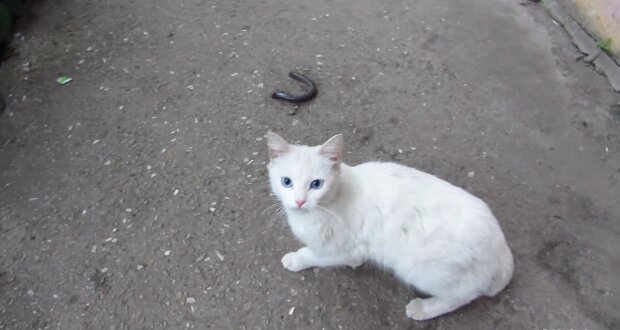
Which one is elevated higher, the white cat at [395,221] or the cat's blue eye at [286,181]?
the cat's blue eye at [286,181]

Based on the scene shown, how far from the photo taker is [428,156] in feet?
9.58

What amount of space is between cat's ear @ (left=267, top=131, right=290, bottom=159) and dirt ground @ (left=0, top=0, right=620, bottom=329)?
0.69 m

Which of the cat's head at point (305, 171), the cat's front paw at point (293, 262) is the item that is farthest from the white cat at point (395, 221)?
the cat's front paw at point (293, 262)

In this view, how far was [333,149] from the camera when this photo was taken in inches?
A: 76.1

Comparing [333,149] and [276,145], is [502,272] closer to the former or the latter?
[333,149]

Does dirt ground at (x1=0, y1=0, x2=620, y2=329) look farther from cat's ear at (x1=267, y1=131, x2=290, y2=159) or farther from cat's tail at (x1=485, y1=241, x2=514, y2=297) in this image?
cat's ear at (x1=267, y1=131, x2=290, y2=159)

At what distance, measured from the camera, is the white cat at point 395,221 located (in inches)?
76.0

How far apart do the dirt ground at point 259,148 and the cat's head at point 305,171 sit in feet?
1.98

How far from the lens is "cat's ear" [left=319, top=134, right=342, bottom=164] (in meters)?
1.91

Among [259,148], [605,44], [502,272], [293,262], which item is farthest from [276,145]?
[605,44]

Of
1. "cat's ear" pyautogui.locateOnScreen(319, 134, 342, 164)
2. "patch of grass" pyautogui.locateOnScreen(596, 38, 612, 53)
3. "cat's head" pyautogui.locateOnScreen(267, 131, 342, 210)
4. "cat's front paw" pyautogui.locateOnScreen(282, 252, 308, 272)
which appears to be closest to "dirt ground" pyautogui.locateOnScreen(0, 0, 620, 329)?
"cat's front paw" pyautogui.locateOnScreen(282, 252, 308, 272)

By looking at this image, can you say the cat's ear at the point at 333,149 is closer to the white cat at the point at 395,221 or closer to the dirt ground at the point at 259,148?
the white cat at the point at 395,221

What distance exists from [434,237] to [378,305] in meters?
0.55

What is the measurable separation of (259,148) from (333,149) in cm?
108
